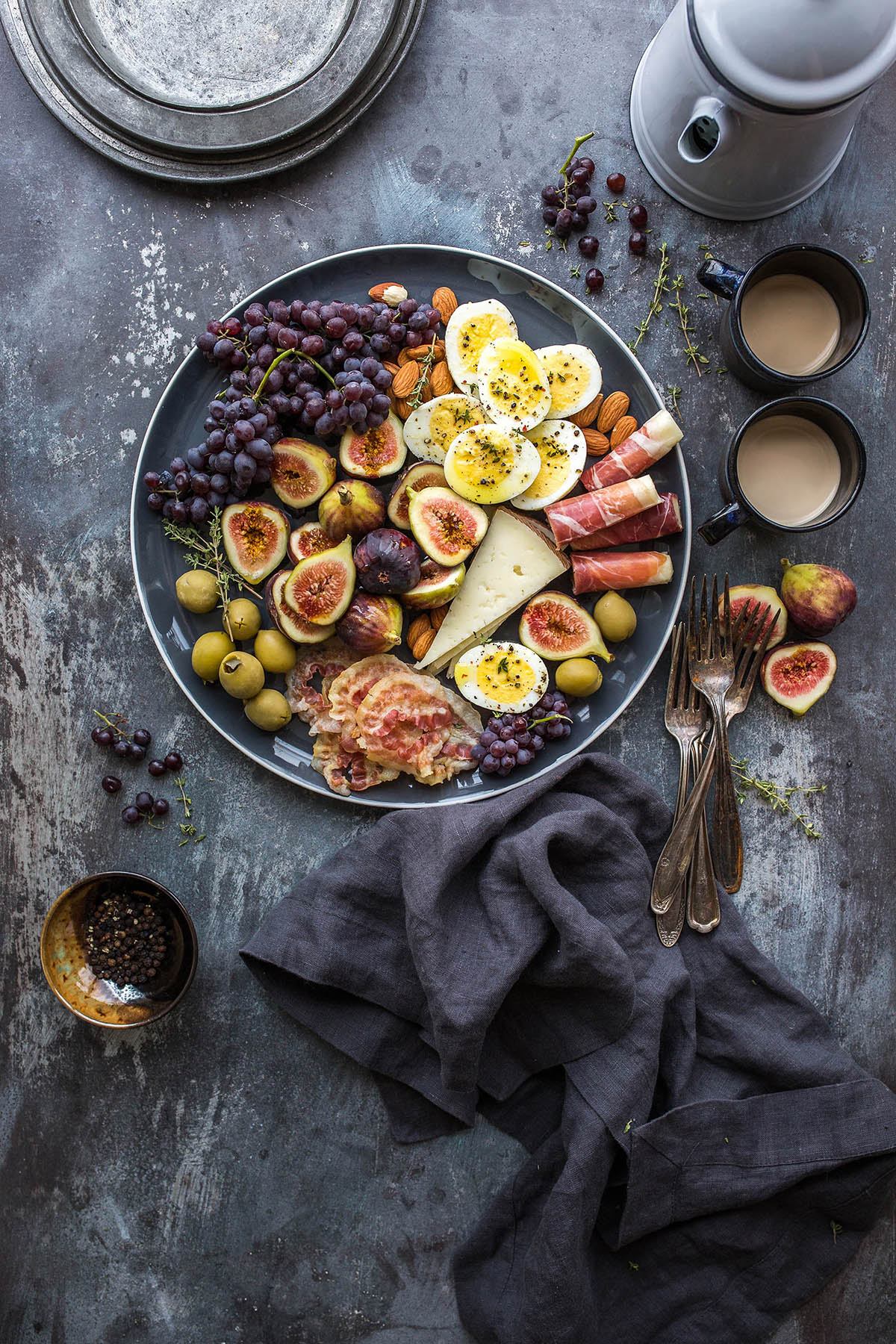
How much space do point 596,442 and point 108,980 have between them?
1.94m

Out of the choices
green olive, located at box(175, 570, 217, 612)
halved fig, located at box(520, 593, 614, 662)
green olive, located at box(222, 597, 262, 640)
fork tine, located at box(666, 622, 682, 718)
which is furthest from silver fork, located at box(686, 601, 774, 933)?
green olive, located at box(175, 570, 217, 612)

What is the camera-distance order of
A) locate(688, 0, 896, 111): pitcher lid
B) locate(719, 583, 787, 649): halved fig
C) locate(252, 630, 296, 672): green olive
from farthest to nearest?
locate(719, 583, 787, 649): halved fig
locate(252, 630, 296, 672): green olive
locate(688, 0, 896, 111): pitcher lid

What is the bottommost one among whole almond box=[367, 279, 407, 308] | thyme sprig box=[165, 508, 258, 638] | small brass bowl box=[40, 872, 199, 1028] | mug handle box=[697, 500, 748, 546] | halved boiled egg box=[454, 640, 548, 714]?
small brass bowl box=[40, 872, 199, 1028]

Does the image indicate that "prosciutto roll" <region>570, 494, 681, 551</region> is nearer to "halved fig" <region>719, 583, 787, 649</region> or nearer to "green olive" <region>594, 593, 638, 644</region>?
"green olive" <region>594, 593, 638, 644</region>

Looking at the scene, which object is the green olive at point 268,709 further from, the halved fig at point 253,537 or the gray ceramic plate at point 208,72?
the gray ceramic plate at point 208,72

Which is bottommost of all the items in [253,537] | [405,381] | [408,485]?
[253,537]

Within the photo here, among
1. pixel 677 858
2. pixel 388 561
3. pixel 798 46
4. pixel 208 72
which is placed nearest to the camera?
pixel 798 46

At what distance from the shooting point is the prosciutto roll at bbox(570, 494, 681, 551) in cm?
233

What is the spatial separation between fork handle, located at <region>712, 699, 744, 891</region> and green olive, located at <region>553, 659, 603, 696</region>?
1.13 feet

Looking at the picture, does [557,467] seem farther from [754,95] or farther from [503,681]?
[754,95]

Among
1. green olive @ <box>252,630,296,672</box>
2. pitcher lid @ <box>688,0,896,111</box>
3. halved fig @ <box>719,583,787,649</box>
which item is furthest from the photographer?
halved fig @ <box>719,583,787,649</box>

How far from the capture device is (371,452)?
2342mm

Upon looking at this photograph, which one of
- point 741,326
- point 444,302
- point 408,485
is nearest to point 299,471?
point 408,485

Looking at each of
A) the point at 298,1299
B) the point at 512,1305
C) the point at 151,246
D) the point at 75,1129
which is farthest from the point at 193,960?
the point at 151,246
